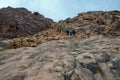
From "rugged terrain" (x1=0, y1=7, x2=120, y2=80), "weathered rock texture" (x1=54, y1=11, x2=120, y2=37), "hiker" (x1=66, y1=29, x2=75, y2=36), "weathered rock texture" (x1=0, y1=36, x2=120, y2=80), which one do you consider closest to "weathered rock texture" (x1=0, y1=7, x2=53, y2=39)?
"weathered rock texture" (x1=54, y1=11, x2=120, y2=37)

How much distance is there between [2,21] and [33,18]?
547cm

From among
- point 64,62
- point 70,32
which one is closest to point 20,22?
point 70,32

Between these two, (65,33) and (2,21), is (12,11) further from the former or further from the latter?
(65,33)

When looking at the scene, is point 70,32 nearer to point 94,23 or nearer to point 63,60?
point 94,23

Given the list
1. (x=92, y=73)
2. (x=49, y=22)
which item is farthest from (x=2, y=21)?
(x=92, y=73)

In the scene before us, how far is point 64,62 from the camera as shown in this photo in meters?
20.7

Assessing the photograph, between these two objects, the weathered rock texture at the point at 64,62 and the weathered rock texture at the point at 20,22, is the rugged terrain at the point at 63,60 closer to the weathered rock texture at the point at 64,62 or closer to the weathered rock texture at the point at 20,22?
the weathered rock texture at the point at 64,62

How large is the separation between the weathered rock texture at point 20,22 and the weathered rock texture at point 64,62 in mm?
17958

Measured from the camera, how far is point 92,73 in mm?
20406

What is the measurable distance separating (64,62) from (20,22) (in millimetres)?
27240

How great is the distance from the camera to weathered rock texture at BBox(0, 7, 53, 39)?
146 ft

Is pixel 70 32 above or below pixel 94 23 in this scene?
below

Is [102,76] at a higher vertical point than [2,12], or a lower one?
lower

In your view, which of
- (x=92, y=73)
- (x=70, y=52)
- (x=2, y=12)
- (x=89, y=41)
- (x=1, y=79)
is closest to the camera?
(x=1, y=79)
